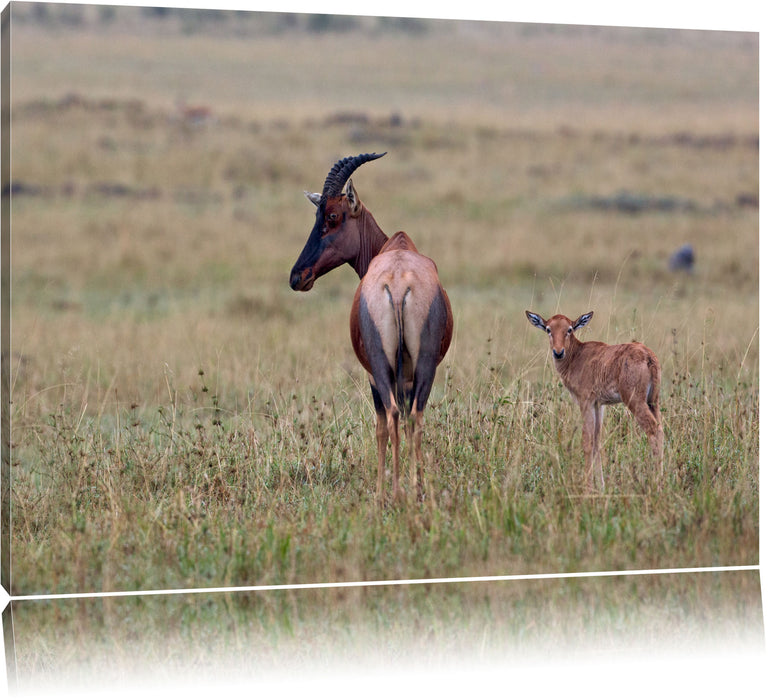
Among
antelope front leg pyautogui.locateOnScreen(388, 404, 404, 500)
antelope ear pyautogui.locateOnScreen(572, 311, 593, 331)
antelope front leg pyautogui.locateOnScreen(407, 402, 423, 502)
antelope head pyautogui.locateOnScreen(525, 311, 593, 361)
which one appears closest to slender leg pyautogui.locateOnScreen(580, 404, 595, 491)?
antelope head pyautogui.locateOnScreen(525, 311, 593, 361)

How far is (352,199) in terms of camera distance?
749 centimetres

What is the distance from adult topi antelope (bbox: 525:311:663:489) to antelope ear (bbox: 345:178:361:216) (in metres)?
1.28

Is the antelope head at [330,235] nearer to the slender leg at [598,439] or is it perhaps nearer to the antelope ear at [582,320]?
the antelope ear at [582,320]

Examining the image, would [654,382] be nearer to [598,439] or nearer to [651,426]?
[651,426]

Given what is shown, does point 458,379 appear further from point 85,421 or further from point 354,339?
point 85,421

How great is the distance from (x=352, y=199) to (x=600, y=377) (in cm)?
187

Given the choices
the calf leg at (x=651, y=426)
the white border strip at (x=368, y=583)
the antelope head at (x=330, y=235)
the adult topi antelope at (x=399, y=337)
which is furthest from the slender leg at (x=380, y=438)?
the calf leg at (x=651, y=426)

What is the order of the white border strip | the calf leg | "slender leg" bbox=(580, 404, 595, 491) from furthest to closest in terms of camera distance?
the calf leg → "slender leg" bbox=(580, 404, 595, 491) → the white border strip

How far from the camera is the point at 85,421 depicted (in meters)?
8.89

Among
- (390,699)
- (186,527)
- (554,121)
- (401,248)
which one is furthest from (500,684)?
(554,121)

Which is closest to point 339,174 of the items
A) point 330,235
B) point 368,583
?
point 330,235

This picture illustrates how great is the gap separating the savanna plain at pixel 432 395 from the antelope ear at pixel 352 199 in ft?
3.42

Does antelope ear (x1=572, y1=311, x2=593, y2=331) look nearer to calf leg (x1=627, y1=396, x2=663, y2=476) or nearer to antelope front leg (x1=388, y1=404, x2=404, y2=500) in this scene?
calf leg (x1=627, y1=396, x2=663, y2=476)

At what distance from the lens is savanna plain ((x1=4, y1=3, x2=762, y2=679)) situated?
6371mm
